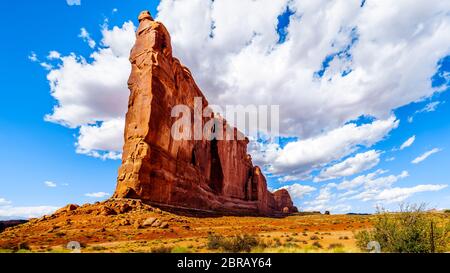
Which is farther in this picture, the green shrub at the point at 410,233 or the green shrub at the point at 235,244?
the green shrub at the point at 235,244

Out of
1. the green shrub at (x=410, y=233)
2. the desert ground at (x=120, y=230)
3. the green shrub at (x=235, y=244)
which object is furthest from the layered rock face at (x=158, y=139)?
the green shrub at (x=410, y=233)

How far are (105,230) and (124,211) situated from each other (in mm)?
6505

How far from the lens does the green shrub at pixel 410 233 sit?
33.6 ft

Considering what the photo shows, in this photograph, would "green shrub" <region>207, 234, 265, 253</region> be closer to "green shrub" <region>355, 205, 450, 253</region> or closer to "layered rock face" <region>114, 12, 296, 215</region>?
"green shrub" <region>355, 205, 450, 253</region>

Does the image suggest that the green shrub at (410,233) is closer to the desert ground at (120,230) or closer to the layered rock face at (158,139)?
the desert ground at (120,230)

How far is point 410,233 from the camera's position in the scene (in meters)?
10.4

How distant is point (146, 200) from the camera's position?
3522 cm

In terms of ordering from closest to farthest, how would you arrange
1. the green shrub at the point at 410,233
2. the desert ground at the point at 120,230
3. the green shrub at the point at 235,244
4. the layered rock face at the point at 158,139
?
the green shrub at the point at 410,233, the green shrub at the point at 235,244, the desert ground at the point at 120,230, the layered rock face at the point at 158,139

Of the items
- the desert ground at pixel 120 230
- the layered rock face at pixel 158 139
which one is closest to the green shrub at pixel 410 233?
the desert ground at pixel 120 230

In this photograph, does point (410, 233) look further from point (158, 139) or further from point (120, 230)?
point (158, 139)

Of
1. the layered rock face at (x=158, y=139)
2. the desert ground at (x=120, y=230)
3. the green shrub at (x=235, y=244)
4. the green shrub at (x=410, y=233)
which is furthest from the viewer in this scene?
the layered rock face at (x=158, y=139)

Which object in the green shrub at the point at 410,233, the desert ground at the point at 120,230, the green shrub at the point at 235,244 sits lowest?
the desert ground at the point at 120,230

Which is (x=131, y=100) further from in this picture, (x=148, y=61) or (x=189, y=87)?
(x=189, y=87)

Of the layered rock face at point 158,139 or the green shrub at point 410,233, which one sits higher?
the layered rock face at point 158,139
